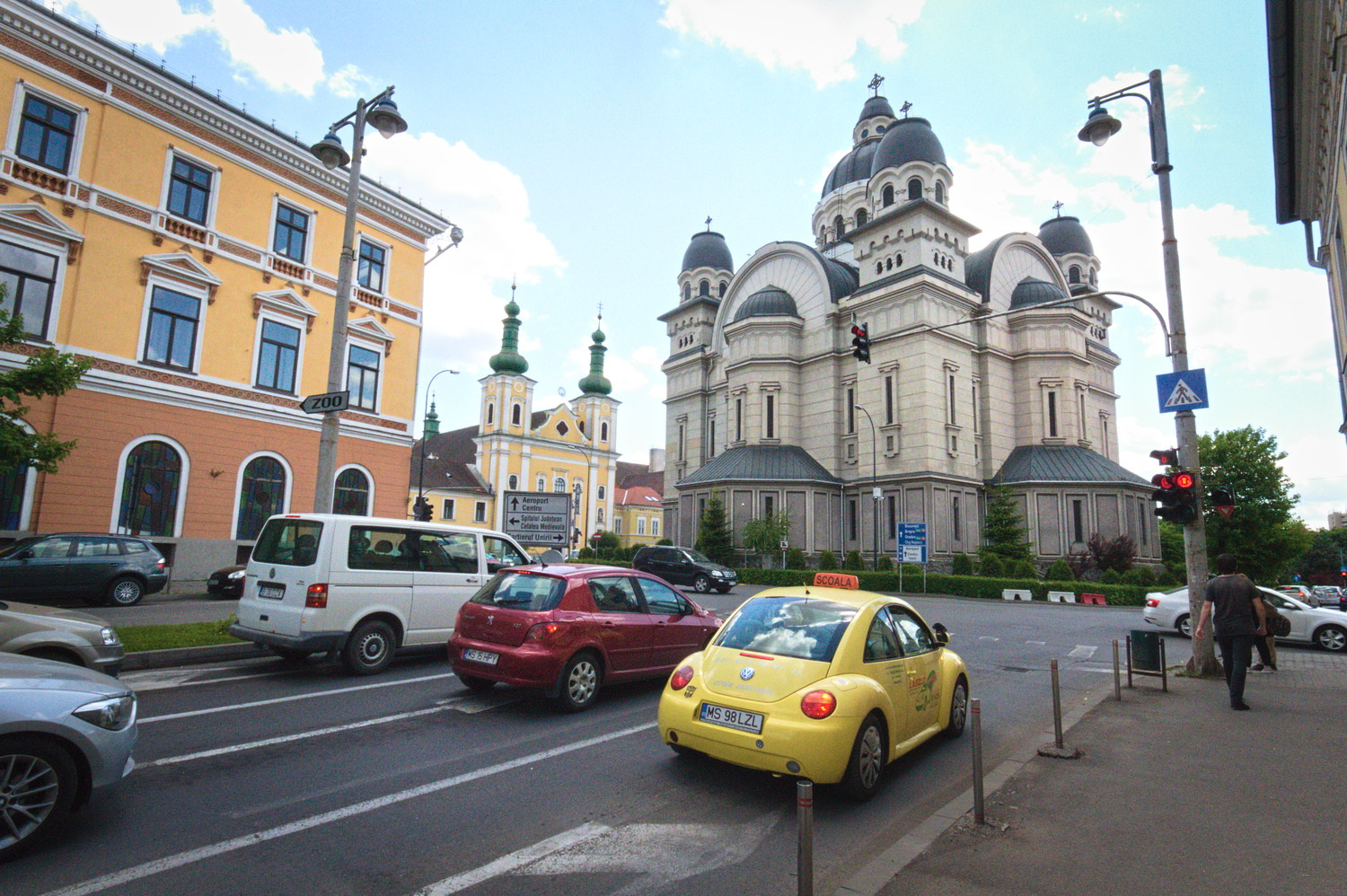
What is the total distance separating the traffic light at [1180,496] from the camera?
392 inches

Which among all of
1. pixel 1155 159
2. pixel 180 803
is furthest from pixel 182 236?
pixel 1155 159

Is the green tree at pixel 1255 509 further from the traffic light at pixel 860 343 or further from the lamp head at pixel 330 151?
the lamp head at pixel 330 151

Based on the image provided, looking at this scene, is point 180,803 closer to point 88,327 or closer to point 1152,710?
point 1152,710

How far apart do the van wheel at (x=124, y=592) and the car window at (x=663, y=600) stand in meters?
13.6

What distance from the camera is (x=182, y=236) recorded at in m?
19.2

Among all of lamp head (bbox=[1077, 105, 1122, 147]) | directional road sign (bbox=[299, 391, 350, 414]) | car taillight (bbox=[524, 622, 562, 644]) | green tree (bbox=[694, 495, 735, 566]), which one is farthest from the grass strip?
green tree (bbox=[694, 495, 735, 566])

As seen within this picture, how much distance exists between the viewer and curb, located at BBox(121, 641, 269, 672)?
893 cm

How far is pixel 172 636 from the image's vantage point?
399 inches

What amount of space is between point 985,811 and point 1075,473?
3742 centimetres

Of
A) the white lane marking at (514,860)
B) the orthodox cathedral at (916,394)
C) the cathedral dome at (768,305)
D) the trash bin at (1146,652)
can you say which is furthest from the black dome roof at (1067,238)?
the white lane marking at (514,860)

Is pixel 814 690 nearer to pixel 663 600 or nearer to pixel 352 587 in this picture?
pixel 663 600

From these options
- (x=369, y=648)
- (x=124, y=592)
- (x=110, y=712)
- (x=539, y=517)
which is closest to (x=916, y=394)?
(x=539, y=517)

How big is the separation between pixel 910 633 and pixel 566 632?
354 cm

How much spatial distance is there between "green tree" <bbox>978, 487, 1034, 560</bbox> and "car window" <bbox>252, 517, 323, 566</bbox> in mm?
31389
